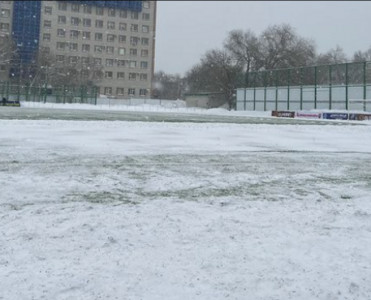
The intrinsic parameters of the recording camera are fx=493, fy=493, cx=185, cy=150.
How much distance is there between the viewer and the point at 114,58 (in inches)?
5728

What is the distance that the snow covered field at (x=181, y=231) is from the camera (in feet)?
14.8

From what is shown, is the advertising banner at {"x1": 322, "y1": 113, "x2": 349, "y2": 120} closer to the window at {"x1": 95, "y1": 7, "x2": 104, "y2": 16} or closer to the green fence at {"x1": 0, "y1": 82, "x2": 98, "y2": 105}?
the green fence at {"x1": 0, "y1": 82, "x2": 98, "y2": 105}

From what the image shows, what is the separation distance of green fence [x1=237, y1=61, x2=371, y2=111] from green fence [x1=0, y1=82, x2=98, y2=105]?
1112 inches

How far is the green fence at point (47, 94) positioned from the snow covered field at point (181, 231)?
6688 cm

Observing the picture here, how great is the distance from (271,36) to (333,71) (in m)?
46.4

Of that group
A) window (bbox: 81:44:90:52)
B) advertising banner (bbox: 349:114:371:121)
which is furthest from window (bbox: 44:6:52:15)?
advertising banner (bbox: 349:114:371:121)

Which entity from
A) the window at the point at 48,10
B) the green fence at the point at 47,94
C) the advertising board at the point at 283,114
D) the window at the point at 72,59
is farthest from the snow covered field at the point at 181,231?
the window at the point at 48,10

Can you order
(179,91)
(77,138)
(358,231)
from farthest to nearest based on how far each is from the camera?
(179,91)
(77,138)
(358,231)

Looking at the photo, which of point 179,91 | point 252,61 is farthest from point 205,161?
point 179,91

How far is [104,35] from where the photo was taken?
144875 millimetres

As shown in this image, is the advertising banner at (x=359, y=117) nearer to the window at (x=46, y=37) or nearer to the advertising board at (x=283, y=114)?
the advertising board at (x=283, y=114)

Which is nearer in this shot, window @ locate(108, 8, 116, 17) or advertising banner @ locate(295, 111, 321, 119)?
advertising banner @ locate(295, 111, 321, 119)

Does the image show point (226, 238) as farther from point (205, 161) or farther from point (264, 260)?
point (205, 161)

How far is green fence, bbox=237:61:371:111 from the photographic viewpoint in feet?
169
